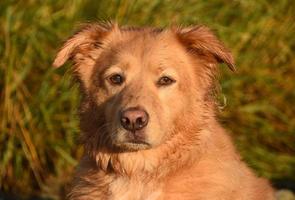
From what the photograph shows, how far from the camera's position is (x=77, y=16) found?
10812mm

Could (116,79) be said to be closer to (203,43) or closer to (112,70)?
(112,70)

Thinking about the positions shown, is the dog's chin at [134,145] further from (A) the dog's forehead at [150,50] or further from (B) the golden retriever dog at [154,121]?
(A) the dog's forehead at [150,50]

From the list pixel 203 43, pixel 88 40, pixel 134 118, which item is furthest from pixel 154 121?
pixel 88 40

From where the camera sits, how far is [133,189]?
23.1 ft

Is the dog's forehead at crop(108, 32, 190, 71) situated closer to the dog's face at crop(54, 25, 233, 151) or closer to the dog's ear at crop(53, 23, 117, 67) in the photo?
the dog's face at crop(54, 25, 233, 151)

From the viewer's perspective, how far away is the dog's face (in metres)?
6.76

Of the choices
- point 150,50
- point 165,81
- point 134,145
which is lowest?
point 134,145

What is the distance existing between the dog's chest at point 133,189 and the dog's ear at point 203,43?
1.17m

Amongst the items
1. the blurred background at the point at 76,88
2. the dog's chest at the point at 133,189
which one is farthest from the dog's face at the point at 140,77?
the blurred background at the point at 76,88

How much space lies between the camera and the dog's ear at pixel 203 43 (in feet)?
23.0

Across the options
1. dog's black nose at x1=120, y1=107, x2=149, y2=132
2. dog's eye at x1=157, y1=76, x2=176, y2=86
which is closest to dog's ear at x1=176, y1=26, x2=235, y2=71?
dog's eye at x1=157, y1=76, x2=176, y2=86

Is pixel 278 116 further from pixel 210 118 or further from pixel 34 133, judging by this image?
pixel 210 118

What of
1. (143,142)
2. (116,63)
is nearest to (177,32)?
(116,63)

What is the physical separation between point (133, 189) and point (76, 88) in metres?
3.38
